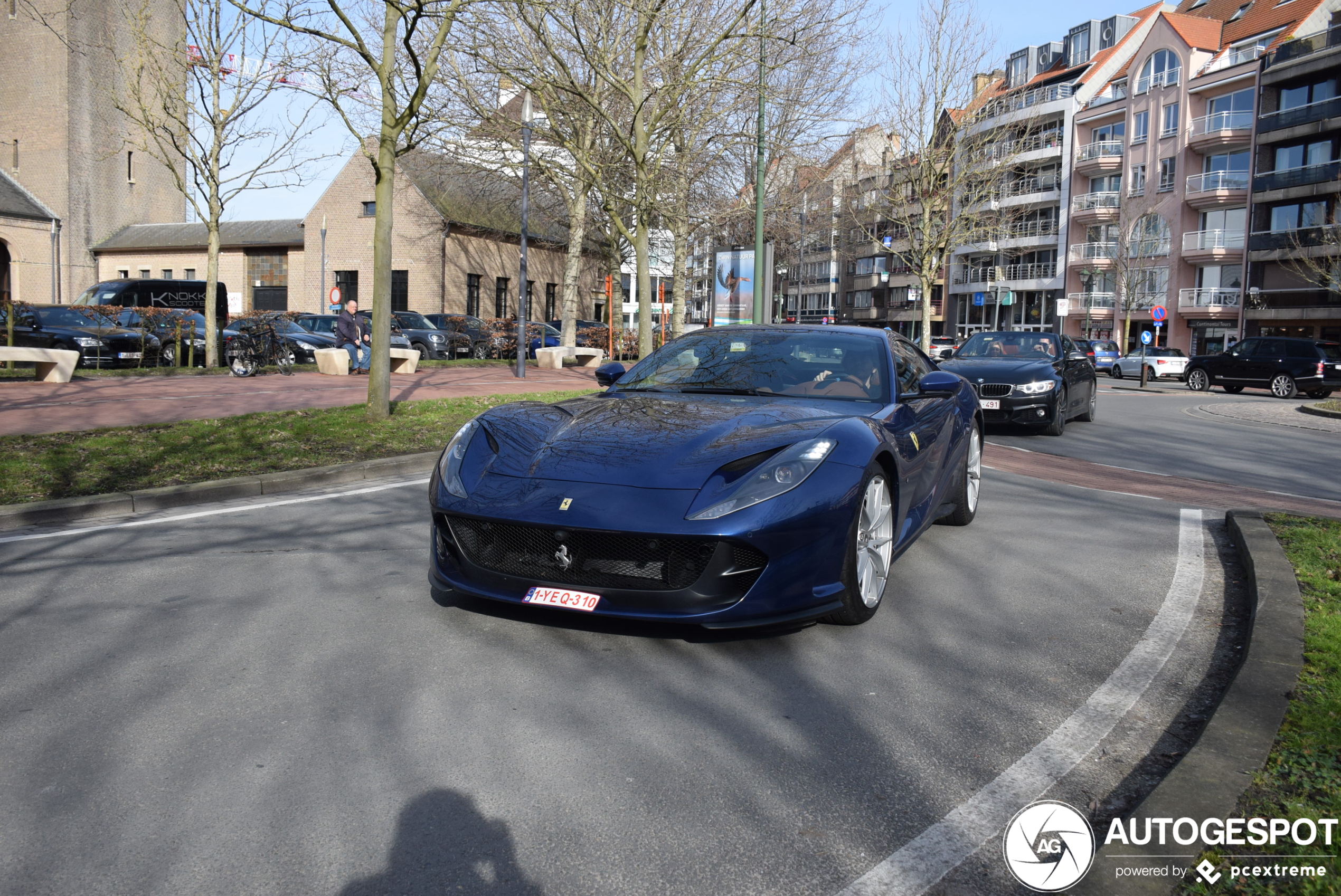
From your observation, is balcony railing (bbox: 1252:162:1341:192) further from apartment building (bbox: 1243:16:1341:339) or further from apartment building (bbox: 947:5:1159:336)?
apartment building (bbox: 947:5:1159:336)

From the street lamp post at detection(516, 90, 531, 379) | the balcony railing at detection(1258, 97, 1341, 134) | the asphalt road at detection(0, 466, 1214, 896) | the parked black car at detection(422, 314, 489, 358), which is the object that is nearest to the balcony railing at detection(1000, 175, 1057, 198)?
the balcony railing at detection(1258, 97, 1341, 134)

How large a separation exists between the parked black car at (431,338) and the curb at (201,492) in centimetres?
2261

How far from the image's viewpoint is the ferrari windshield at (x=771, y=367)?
5.42 metres

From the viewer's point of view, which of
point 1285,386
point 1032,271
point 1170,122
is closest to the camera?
point 1285,386

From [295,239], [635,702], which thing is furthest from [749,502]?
[295,239]

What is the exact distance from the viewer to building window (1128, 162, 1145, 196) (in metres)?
57.3

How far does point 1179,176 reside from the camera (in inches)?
2146

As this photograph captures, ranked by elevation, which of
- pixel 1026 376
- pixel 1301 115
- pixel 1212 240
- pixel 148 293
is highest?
pixel 1301 115

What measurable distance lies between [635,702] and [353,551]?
9.54 feet

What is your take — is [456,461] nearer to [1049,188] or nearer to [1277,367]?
[1277,367]

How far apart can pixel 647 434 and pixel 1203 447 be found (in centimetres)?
1156

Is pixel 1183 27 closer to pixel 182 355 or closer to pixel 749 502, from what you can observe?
pixel 182 355

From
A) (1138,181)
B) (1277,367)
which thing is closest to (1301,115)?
(1138,181)

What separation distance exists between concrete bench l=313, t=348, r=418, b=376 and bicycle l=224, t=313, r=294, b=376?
0.69m
